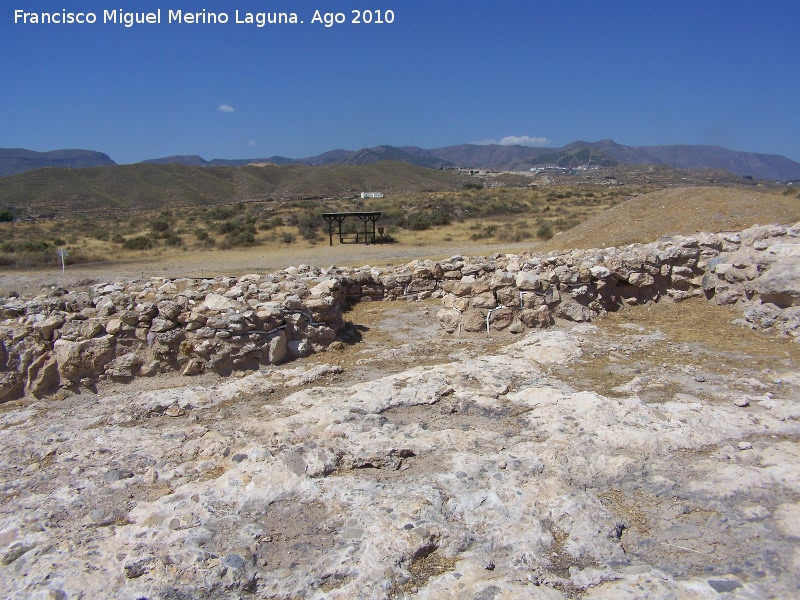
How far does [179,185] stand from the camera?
2549 inches

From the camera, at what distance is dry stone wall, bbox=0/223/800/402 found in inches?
267

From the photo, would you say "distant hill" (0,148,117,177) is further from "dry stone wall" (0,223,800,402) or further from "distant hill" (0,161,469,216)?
→ "dry stone wall" (0,223,800,402)

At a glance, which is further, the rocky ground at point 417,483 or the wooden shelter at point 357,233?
the wooden shelter at point 357,233

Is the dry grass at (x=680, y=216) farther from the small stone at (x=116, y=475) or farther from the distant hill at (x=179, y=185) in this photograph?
the distant hill at (x=179, y=185)

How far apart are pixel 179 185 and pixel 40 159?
418 feet

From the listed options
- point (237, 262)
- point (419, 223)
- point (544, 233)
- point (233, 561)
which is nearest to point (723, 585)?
point (233, 561)

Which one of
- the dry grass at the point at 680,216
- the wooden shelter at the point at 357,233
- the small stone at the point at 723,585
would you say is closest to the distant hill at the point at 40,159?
the wooden shelter at the point at 357,233

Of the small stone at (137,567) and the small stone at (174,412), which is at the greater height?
the small stone at (174,412)

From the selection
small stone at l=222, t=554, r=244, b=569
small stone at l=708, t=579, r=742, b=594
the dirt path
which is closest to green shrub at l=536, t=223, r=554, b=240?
the dirt path

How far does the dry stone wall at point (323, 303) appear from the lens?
22.3 ft

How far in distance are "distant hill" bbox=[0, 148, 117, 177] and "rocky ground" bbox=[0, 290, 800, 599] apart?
5801 inches

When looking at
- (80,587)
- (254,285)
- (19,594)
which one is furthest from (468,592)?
(254,285)

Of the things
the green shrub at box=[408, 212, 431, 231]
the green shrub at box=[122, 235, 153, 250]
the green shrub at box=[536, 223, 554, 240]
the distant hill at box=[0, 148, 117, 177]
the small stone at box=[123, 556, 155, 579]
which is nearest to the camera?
the small stone at box=[123, 556, 155, 579]

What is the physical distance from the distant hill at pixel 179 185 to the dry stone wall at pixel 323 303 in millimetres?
48614
